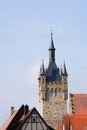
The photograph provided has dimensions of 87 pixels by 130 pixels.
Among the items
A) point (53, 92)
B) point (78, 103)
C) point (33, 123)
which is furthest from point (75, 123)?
point (53, 92)

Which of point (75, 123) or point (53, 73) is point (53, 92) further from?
point (75, 123)

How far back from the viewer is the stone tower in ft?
339

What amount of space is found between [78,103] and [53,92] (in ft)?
27.5

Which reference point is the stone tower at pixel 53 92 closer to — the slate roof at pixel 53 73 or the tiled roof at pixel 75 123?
the slate roof at pixel 53 73

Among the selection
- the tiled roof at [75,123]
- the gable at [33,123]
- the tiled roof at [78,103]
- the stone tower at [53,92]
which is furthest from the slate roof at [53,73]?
the tiled roof at [75,123]

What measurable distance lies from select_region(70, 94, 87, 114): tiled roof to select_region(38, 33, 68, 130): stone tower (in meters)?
6.97

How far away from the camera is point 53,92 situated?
342ft

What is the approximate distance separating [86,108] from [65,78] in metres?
9.72

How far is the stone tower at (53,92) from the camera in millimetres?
103438

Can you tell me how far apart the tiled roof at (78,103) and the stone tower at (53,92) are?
22.9 feet

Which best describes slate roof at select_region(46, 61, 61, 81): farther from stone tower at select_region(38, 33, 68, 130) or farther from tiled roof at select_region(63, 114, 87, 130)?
tiled roof at select_region(63, 114, 87, 130)

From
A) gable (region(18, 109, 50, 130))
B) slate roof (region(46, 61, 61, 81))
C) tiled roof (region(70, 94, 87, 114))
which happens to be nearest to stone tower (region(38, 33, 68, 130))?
slate roof (region(46, 61, 61, 81))

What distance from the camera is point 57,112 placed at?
10344 centimetres

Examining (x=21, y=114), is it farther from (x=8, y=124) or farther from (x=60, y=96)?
(x=60, y=96)
